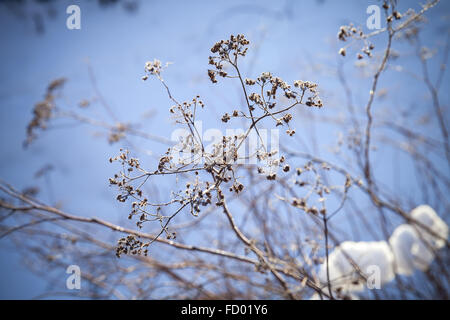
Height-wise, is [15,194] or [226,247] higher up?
[15,194]

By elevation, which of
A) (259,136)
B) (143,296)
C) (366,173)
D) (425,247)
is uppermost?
(366,173)

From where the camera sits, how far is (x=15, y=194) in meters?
1.70

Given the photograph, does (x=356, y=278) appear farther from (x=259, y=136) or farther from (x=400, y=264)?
(x=259, y=136)

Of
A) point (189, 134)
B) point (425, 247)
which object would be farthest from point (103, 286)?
point (425, 247)
